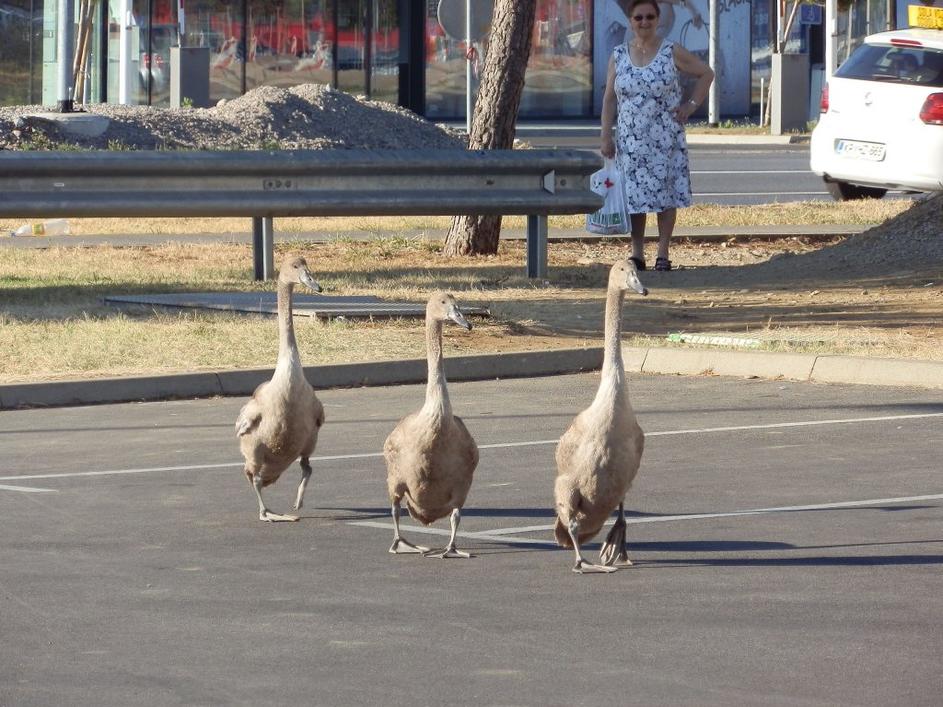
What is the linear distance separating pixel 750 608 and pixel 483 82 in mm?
11475

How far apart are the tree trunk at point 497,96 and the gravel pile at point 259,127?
10003 millimetres

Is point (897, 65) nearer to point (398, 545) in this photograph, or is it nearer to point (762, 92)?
point (398, 545)

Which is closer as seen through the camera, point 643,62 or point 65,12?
point 643,62

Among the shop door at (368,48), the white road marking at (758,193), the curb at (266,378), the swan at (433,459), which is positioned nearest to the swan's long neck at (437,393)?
the swan at (433,459)

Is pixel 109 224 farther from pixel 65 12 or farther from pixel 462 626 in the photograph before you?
pixel 462 626

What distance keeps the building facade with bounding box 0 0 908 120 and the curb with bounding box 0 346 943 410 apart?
24.8m

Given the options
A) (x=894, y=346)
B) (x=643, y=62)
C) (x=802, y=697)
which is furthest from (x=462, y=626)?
(x=643, y=62)

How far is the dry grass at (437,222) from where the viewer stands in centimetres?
1959

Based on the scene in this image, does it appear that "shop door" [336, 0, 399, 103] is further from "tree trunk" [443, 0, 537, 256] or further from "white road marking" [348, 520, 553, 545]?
"white road marking" [348, 520, 553, 545]

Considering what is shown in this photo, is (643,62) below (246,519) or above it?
above

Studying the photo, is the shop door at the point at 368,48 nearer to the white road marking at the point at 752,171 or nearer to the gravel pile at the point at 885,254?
the white road marking at the point at 752,171

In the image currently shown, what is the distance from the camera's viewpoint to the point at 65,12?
24047 millimetres

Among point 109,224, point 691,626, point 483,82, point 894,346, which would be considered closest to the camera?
point 691,626

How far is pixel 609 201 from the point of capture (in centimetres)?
1549
